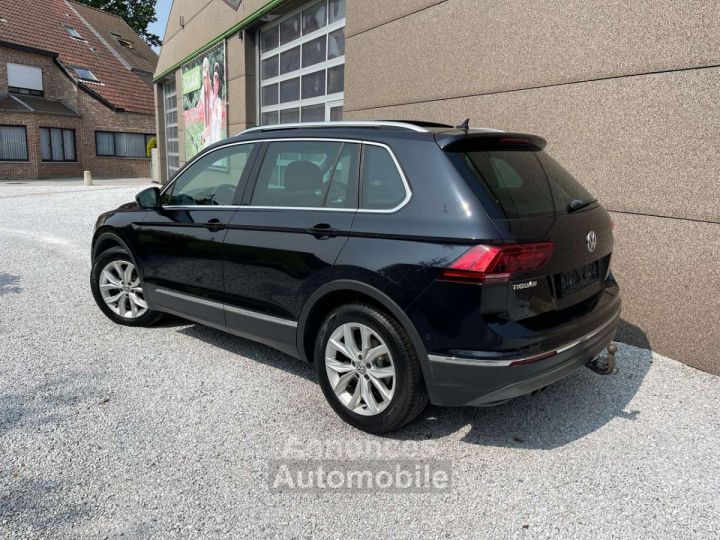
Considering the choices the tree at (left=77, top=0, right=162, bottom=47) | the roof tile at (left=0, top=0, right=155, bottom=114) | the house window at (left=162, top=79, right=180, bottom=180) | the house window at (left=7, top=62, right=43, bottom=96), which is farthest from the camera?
the tree at (left=77, top=0, right=162, bottom=47)

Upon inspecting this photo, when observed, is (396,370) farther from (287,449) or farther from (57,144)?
(57,144)

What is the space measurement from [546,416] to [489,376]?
1.03 meters

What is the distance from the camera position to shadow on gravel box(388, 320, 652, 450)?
3.30 m

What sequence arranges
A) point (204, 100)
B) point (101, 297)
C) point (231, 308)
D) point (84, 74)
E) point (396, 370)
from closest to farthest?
point (396, 370) < point (231, 308) < point (101, 297) < point (204, 100) < point (84, 74)

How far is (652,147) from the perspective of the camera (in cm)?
457

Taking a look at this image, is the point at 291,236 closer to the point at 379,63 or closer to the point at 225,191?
the point at 225,191

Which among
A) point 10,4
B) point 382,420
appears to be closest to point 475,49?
point 382,420

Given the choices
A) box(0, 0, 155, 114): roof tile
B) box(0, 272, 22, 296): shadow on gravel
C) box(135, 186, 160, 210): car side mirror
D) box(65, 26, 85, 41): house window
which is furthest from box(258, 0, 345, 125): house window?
box(65, 26, 85, 41): house window

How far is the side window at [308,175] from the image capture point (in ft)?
11.1

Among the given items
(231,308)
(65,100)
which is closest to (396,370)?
(231,308)

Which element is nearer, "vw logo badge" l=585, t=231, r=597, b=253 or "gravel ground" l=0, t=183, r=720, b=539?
"gravel ground" l=0, t=183, r=720, b=539

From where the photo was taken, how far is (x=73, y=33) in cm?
3272

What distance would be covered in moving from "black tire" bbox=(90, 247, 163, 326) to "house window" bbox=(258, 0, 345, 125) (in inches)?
201

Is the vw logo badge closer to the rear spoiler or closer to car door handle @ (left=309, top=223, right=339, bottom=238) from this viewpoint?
the rear spoiler
